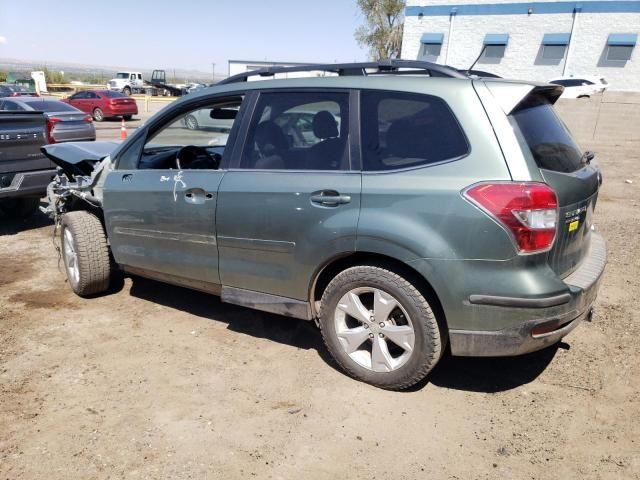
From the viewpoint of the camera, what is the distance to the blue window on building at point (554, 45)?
32281 mm

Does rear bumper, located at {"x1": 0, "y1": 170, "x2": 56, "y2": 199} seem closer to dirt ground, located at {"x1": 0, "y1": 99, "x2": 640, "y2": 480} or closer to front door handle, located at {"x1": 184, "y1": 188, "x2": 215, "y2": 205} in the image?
dirt ground, located at {"x1": 0, "y1": 99, "x2": 640, "y2": 480}

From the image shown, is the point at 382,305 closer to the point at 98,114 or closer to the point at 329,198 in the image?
the point at 329,198

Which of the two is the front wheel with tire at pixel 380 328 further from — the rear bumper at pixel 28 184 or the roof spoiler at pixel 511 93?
the rear bumper at pixel 28 184

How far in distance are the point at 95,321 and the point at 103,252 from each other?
0.62 meters

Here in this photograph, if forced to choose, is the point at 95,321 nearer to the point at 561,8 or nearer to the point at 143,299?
the point at 143,299

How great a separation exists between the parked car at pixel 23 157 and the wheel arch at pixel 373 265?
4484 mm

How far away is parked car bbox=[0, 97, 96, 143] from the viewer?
13.2 m

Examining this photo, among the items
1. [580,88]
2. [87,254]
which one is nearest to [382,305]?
[87,254]

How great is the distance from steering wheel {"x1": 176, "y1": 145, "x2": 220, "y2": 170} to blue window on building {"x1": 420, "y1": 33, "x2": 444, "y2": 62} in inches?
1375

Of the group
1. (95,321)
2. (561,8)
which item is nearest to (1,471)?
(95,321)

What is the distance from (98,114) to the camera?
25.3m

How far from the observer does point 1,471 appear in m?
2.52

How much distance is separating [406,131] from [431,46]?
3697 cm

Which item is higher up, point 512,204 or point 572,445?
point 512,204
